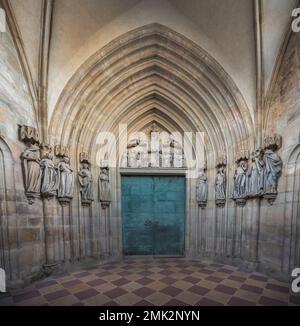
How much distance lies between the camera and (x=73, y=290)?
2.98 metres

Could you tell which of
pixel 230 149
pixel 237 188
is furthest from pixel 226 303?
pixel 230 149

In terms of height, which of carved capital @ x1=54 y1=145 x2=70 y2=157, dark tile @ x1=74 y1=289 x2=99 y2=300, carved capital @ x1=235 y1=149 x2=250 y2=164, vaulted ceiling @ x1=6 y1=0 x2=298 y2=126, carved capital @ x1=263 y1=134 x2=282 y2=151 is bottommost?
→ dark tile @ x1=74 y1=289 x2=99 y2=300

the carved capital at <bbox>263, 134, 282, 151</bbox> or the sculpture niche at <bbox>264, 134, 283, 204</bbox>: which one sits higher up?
the carved capital at <bbox>263, 134, 282, 151</bbox>

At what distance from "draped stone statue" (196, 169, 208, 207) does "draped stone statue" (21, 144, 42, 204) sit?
4496 millimetres

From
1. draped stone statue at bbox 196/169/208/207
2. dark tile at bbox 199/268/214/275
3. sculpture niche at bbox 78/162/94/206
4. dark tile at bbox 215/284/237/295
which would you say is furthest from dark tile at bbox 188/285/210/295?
sculpture niche at bbox 78/162/94/206

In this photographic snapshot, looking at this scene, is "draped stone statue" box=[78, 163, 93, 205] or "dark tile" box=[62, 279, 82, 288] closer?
"dark tile" box=[62, 279, 82, 288]

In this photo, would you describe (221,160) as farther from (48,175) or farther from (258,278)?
(48,175)

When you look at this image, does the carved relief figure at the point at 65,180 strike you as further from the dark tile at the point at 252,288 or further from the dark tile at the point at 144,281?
the dark tile at the point at 252,288

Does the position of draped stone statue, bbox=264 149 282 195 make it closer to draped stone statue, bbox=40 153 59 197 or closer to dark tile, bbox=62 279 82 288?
dark tile, bbox=62 279 82 288

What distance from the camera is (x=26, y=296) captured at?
2.78 m

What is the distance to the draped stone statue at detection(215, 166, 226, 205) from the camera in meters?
4.76

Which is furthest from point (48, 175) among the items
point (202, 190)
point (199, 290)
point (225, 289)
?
point (202, 190)

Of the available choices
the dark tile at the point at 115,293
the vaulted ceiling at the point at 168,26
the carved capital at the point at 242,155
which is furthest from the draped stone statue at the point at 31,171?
the carved capital at the point at 242,155

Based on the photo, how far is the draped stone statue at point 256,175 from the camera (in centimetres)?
380
